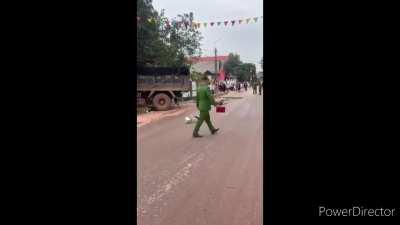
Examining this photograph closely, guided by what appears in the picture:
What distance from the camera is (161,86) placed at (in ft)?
64.0

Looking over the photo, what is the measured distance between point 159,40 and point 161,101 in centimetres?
331

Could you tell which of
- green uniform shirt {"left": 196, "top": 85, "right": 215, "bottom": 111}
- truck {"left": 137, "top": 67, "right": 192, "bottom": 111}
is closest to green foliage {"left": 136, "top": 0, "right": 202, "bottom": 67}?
truck {"left": 137, "top": 67, "right": 192, "bottom": 111}

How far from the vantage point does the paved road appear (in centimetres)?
433

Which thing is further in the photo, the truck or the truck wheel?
the truck wheel
